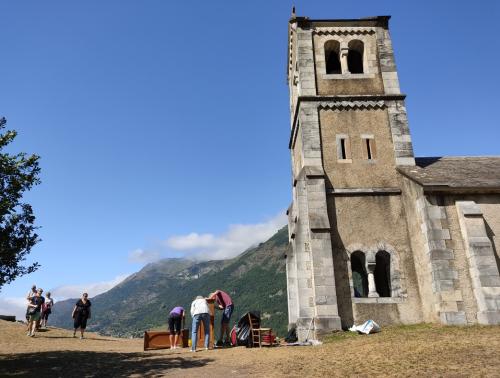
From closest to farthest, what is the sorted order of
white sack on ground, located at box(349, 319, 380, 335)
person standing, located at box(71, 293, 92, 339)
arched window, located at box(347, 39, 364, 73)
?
white sack on ground, located at box(349, 319, 380, 335) → person standing, located at box(71, 293, 92, 339) → arched window, located at box(347, 39, 364, 73)

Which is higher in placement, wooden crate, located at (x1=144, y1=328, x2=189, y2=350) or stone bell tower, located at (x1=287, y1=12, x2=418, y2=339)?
stone bell tower, located at (x1=287, y1=12, x2=418, y2=339)

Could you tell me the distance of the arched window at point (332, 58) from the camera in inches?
774

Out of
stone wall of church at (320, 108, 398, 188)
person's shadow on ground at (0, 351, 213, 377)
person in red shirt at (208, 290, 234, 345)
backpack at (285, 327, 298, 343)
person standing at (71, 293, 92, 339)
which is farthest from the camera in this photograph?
stone wall of church at (320, 108, 398, 188)

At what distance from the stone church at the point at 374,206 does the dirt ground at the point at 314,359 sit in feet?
5.58

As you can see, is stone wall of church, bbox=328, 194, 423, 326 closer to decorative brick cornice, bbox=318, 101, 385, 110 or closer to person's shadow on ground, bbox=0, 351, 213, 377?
decorative brick cornice, bbox=318, 101, 385, 110

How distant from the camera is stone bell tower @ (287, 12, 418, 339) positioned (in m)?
14.9

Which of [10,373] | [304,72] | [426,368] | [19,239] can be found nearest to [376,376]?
[426,368]

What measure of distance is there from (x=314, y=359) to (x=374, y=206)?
8191 mm

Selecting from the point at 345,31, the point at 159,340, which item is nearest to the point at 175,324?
the point at 159,340

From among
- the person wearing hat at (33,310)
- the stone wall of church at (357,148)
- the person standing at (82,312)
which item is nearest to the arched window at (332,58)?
→ the stone wall of church at (357,148)

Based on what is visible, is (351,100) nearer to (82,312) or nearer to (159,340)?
(159,340)

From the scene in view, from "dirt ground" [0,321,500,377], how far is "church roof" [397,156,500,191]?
507 cm

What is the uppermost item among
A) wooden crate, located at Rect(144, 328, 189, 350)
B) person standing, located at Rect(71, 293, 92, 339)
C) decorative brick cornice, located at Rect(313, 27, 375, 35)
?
decorative brick cornice, located at Rect(313, 27, 375, 35)

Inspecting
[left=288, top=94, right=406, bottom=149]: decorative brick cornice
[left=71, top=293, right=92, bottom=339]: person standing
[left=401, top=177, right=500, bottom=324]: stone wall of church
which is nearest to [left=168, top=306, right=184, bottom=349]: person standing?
[left=71, top=293, right=92, bottom=339]: person standing
